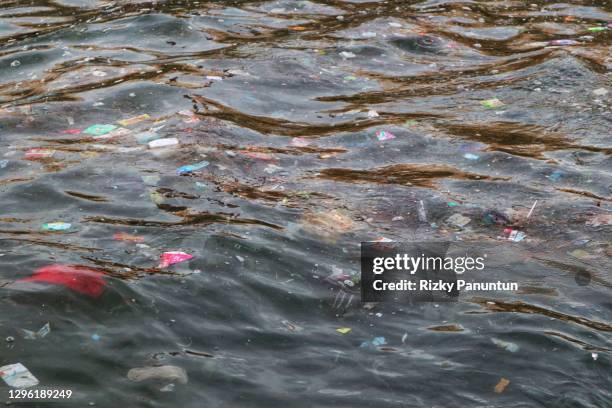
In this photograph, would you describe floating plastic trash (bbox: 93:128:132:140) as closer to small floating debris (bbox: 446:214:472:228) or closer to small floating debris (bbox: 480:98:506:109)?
small floating debris (bbox: 446:214:472:228)

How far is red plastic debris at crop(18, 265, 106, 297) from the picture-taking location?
382 centimetres

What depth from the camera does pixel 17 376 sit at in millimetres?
3324

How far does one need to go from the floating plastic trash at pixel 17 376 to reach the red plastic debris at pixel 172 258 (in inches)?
35.5

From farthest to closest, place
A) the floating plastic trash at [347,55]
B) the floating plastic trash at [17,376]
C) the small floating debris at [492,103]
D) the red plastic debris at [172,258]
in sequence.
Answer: the floating plastic trash at [347,55] < the small floating debris at [492,103] < the red plastic debris at [172,258] < the floating plastic trash at [17,376]

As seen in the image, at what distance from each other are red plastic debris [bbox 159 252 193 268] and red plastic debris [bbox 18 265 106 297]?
31cm

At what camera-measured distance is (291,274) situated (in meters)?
4.16

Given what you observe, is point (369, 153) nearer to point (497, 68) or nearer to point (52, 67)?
point (497, 68)

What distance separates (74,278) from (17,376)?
2.12ft

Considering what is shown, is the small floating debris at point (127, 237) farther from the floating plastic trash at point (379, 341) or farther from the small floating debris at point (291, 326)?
the floating plastic trash at point (379, 341)

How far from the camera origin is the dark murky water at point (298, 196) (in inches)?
139

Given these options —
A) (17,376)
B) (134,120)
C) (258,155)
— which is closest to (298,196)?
(258,155)

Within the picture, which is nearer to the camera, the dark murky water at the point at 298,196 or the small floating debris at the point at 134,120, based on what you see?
the dark murky water at the point at 298,196

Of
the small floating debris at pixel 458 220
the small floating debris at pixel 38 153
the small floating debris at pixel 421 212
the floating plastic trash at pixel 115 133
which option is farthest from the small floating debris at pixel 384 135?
the small floating debris at pixel 38 153

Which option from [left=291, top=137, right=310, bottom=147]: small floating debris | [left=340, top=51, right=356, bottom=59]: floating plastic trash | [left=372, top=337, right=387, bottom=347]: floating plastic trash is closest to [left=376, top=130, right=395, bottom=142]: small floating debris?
[left=291, top=137, right=310, bottom=147]: small floating debris
